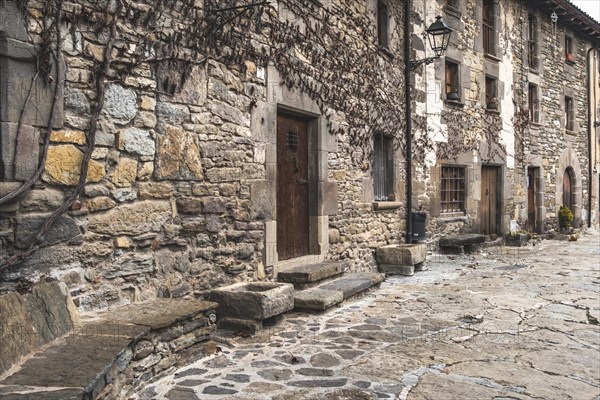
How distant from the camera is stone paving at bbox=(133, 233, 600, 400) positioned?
300 centimetres

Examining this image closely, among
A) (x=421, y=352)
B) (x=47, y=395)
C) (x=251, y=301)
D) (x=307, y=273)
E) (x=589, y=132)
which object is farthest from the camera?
(x=589, y=132)

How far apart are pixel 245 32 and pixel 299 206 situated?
2.19 metres

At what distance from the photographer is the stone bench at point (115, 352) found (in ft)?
7.16

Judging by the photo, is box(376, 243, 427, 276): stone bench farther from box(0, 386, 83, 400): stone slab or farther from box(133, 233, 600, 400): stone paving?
box(0, 386, 83, 400): stone slab

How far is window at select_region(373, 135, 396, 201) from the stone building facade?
24mm

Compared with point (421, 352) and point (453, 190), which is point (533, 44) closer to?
point (453, 190)

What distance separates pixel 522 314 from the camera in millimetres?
4906

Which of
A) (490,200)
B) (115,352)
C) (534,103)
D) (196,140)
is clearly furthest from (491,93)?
(115,352)

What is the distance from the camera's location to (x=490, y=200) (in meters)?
11.4

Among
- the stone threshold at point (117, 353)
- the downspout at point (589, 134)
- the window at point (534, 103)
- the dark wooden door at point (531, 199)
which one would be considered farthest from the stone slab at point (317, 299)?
the downspout at point (589, 134)

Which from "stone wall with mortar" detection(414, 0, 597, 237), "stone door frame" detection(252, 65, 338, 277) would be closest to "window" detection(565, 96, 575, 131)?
"stone wall with mortar" detection(414, 0, 597, 237)

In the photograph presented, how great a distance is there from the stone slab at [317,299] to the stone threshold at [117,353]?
113 cm

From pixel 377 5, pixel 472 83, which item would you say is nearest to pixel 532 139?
pixel 472 83

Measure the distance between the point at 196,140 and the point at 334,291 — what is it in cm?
213
